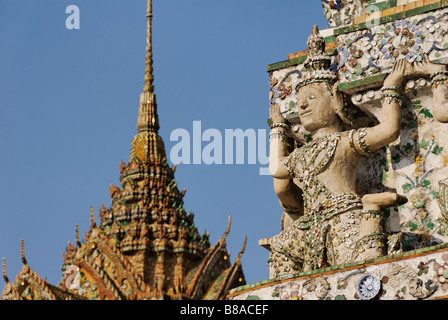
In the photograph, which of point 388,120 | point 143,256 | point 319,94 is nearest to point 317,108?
point 319,94

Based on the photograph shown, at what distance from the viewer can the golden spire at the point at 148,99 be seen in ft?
124

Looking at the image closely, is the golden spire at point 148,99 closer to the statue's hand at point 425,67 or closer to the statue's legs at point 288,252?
the statue's legs at point 288,252

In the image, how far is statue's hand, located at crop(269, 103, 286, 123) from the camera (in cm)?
1393

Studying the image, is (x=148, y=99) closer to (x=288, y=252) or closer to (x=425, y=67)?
(x=288, y=252)

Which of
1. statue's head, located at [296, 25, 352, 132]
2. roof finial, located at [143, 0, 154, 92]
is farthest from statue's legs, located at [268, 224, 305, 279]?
roof finial, located at [143, 0, 154, 92]

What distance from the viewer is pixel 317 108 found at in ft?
43.7

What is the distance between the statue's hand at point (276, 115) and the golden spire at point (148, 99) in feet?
78.6

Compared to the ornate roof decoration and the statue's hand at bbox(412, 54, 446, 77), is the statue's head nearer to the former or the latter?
the ornate roof decoration

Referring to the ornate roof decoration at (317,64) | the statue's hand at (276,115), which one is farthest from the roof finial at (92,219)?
the ornate roof decoration at (317,64)

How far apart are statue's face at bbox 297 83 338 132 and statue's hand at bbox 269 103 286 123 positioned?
0.57 metres

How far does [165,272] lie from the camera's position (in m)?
34.0
